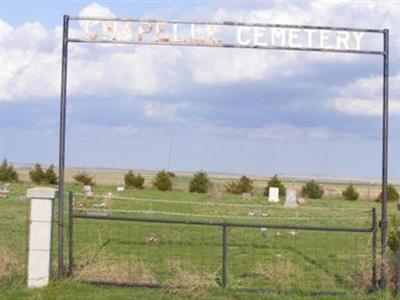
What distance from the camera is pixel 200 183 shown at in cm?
4625

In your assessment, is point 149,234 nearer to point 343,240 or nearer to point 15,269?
point 343,240

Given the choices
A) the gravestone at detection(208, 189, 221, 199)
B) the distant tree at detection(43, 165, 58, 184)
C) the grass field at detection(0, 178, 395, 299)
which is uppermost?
the distant tree at detection(43, 165, 58, 184)

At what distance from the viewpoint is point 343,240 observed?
20078 mm

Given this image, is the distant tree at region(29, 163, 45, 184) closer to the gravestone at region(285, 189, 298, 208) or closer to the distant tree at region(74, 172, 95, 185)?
the distant tree at region(74, 172, 95, 185)

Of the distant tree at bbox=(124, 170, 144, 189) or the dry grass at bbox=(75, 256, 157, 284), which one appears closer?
the dry grass at bbox=(75, 256, 157, 284)

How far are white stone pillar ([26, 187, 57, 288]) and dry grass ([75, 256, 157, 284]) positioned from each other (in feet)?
2.14

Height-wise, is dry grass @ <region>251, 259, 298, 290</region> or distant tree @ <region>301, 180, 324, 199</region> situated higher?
distant tree @ <region>301, 180, 324, 199</region>

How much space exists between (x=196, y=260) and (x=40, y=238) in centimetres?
484

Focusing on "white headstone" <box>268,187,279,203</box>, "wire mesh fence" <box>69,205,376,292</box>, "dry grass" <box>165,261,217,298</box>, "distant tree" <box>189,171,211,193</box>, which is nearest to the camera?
"dry grass" <box>165,261,217,298</box>

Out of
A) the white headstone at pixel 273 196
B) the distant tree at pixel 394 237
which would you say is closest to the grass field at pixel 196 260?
the distant tree at pixel 394 237

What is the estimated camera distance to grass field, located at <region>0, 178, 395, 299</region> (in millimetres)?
11930

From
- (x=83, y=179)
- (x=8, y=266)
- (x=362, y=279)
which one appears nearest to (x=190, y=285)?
(x=362, y=279)

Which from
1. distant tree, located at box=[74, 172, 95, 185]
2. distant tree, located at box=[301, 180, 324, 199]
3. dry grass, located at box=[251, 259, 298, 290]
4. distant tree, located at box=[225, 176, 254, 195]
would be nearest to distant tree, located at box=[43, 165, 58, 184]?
distant tree, located at box=[74, 172, 95, 185]

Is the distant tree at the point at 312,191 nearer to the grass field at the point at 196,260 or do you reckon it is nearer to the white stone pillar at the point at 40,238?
the grass field at the point at 196,260
